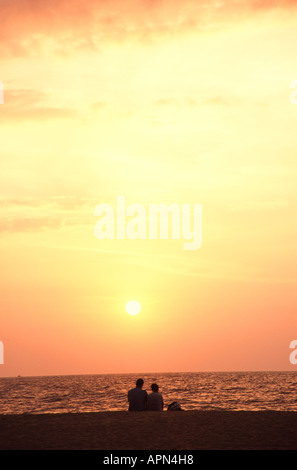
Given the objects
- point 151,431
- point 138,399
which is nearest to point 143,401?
point 138,399

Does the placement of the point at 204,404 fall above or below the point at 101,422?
below

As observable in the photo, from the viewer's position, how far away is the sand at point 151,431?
538 inches

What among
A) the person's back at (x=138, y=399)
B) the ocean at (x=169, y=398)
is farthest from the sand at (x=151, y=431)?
the ocean at (x=169, y=398)

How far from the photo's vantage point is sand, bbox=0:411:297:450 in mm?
13656

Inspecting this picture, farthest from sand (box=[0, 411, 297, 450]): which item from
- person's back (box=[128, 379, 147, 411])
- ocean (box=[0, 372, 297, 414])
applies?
ocean (box=[0, 372, 297, 414])

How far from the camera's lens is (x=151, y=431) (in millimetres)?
14875

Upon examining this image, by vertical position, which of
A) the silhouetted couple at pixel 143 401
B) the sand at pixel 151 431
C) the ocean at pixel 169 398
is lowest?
the ocean at pixel 169 398

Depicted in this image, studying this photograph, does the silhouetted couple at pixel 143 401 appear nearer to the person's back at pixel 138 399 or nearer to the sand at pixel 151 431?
the person's back at pixel 138 399

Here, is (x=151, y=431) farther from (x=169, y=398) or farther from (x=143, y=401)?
(x=169, y=398)

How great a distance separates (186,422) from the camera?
52.1 ft
